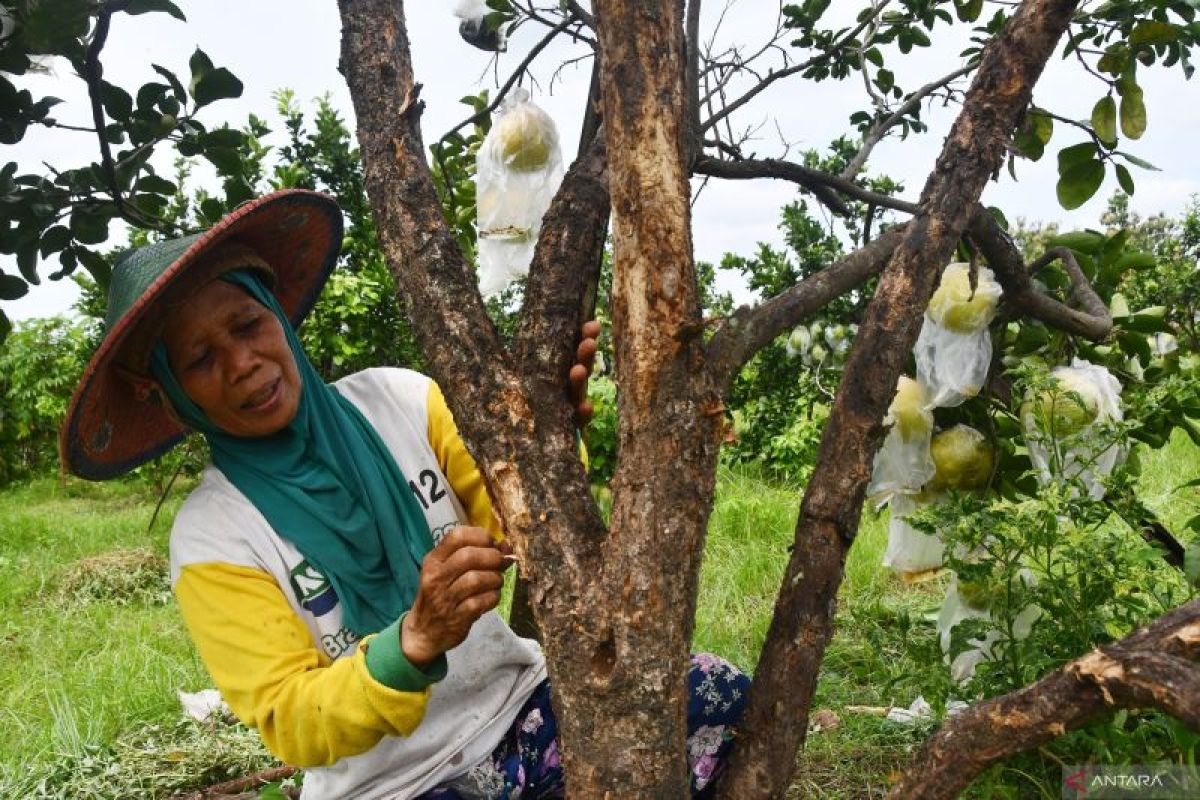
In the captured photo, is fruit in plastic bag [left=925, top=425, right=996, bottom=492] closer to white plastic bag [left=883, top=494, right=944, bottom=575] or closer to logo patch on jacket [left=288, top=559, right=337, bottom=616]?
white plastic bag [left=883, top=494, right=944, bottom=575]

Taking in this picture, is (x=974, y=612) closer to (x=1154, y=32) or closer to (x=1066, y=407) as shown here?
(x=1066, y=407)

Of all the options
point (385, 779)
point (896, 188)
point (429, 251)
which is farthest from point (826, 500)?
point (896, 188)

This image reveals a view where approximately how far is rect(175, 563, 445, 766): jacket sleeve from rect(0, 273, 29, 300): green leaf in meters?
0.83

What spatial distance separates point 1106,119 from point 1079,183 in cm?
14

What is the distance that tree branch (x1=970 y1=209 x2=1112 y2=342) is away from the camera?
1.64 m

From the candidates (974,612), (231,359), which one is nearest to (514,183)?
(231,359)

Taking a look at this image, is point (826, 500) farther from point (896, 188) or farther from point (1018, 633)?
point (896, 188)

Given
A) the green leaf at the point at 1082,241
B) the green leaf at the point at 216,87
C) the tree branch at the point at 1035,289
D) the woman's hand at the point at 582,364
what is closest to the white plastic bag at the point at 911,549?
the tree branch at the point at 1035,289

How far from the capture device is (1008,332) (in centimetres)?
202

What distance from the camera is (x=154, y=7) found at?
1.65 metres

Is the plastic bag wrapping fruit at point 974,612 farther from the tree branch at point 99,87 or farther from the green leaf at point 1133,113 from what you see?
the tree branch at point 99,87

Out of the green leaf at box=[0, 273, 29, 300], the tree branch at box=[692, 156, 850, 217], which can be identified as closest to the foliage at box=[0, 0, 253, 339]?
the green leaf at box=[0, 273, 29, 300]

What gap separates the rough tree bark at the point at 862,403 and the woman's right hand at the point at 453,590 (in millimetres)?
382

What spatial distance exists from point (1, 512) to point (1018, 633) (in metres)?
7.94
